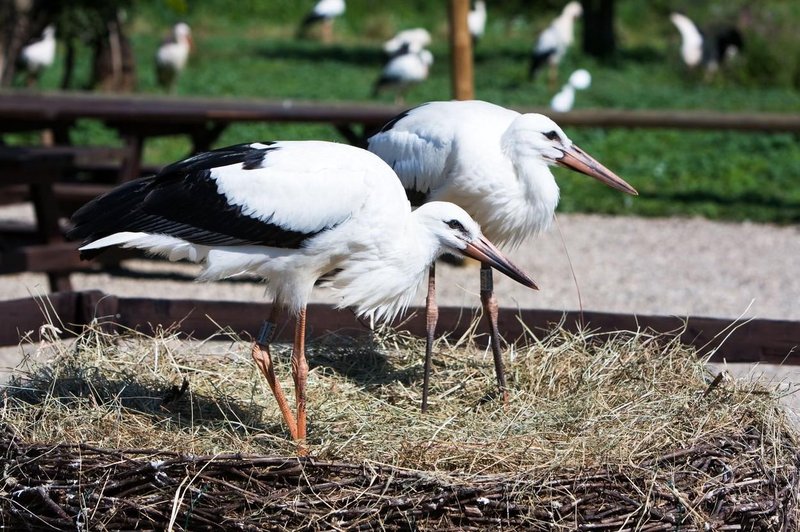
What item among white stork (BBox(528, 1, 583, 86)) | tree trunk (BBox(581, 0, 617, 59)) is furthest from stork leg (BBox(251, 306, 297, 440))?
tree trunk (BBox(581, 0, 617, 59))

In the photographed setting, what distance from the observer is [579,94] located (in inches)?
662

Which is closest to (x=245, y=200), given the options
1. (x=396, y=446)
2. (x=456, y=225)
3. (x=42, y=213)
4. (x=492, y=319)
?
(x=456, y=225)

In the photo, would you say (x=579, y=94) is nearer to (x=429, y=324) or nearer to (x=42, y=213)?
(x=42, y=213)

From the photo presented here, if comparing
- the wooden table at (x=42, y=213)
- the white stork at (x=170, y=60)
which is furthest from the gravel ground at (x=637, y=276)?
the white stork at (x=170, y=60)

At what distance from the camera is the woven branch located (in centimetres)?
305

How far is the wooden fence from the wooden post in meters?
3.32

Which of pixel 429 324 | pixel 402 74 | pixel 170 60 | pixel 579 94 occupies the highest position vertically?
pixel 429 324

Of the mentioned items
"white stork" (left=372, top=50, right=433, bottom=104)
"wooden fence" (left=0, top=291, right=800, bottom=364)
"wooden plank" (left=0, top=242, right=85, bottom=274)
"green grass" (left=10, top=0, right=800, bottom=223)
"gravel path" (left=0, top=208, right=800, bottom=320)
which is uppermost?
"wooden fence" (left=0, top=291, right=800, bottom=364)

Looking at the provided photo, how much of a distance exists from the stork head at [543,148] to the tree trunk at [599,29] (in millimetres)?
18475

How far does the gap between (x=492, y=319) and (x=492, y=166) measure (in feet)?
1.83

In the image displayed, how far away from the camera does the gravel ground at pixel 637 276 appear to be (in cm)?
741

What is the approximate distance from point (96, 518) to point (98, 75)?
1406cm

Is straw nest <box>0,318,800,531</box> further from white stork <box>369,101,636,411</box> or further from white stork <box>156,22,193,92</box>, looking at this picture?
white stork <box>156,22,193,92</box>

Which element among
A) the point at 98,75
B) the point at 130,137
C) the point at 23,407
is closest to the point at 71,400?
the point at 23,407
